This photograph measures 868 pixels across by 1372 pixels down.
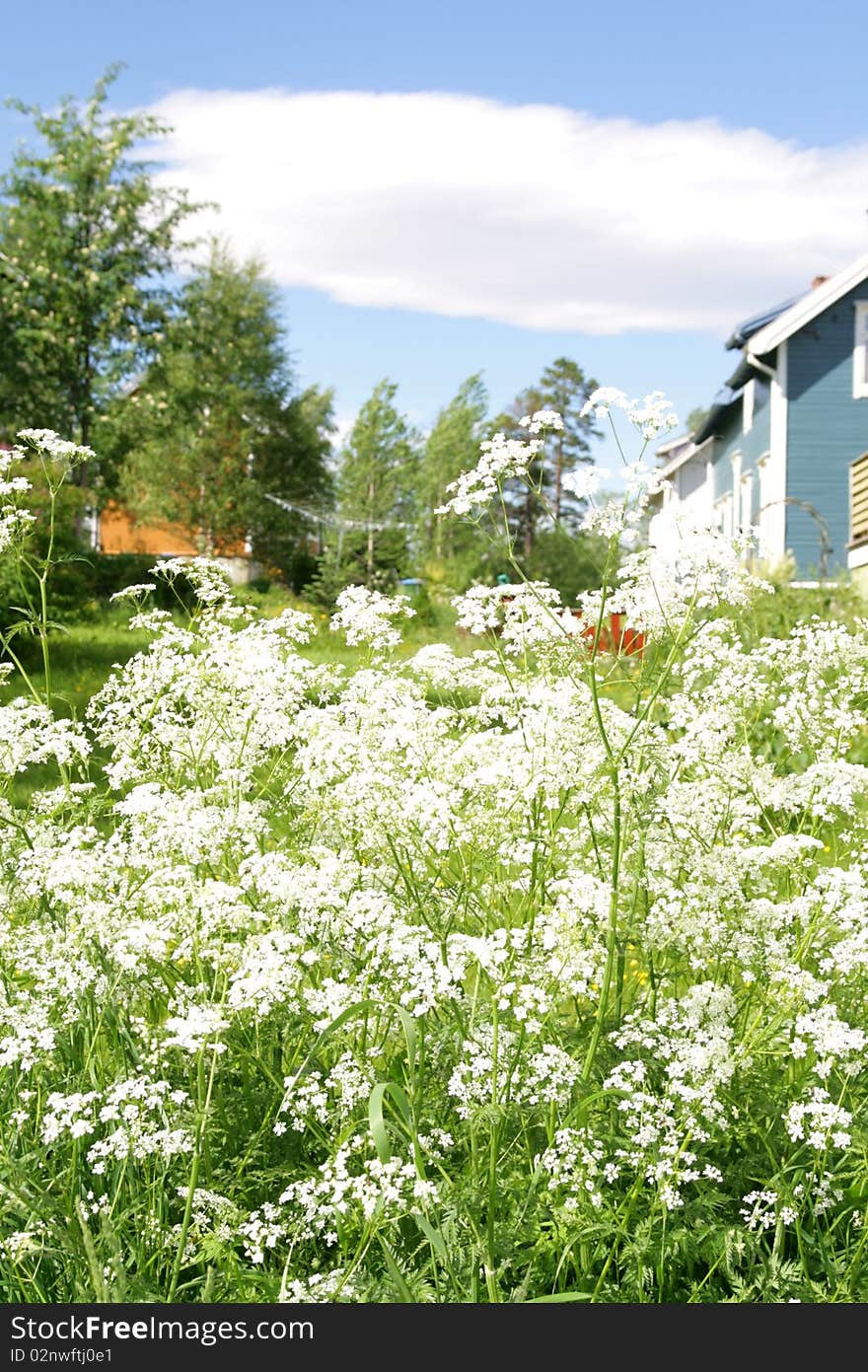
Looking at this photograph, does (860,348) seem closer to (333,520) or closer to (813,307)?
(813,307)

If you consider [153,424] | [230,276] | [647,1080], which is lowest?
[647,1080]

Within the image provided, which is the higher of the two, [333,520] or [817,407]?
[817,407]

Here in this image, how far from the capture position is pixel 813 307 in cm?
2805

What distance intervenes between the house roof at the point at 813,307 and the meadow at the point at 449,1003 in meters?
25.2

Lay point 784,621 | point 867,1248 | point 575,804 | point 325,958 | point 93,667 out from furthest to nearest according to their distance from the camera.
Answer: point 93,667 → point 784,621 → point 575,804 → point 325,958 → point 867,1248

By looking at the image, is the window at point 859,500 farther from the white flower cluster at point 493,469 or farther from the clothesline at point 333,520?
the white flower cluster at point 493,469

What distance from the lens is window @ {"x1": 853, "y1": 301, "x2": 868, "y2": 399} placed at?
28734mm

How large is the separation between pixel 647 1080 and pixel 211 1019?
1.26 m

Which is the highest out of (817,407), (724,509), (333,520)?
(817,407)

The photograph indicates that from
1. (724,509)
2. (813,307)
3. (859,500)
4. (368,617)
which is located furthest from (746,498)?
(368,617)

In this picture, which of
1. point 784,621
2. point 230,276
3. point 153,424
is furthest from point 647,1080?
point 230,276

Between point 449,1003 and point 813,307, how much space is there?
88.7ft

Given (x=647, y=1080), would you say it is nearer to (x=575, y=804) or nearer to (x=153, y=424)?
(x=575, y=804)

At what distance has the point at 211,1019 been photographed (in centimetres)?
324
